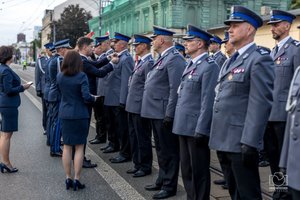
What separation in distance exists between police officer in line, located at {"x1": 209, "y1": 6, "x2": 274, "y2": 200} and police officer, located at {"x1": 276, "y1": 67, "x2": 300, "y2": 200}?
0.76 meters

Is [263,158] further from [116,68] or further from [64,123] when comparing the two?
[64,123]

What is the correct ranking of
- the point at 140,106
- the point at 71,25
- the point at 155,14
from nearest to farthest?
the point at 140,106
the point at 155,14
the point at 71,25

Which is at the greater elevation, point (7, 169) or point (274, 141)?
point (274, 141)

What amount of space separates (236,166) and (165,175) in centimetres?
195

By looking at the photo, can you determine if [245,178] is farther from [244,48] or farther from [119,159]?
[119,159]

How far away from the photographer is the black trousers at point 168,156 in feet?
18.2

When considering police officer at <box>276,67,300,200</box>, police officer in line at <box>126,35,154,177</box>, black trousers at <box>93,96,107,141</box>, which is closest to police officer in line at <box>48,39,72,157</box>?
black trousers at <box>93,96,107,141</box>

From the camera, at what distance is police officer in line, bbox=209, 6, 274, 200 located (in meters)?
3.61

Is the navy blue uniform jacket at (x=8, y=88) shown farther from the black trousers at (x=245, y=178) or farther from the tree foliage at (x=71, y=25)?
the tree foliage at (x=71, y=25)

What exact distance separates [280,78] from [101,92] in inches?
151

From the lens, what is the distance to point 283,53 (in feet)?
16.7

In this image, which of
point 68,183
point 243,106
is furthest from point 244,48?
point 68,183

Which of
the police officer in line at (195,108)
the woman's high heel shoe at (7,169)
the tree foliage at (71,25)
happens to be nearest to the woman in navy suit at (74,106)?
the woman's high heel shoe at (7,169)

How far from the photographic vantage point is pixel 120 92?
7438 millimetres
